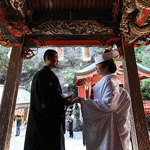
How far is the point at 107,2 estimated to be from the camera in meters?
2.73

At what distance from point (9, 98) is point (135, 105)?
8.66 feet

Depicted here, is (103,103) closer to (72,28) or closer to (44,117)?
(44,117)

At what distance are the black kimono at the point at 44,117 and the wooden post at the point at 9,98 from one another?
922 millimetres

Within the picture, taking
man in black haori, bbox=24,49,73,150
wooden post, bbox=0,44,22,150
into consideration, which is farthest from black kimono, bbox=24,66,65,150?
wooden post, bbox=0,44,22,150

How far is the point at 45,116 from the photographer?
59.9 inches

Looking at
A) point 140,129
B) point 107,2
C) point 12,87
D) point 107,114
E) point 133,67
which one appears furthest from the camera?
point 107,2

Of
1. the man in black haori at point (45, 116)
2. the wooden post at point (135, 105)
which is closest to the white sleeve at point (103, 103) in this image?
the man in black haori at point (45, 116)

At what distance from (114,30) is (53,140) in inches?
106

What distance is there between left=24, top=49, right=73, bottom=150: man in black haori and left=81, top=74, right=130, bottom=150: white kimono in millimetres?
394

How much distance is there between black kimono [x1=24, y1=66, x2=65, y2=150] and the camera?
57.7 inches

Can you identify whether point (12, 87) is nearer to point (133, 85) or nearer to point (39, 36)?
point (39, 36)

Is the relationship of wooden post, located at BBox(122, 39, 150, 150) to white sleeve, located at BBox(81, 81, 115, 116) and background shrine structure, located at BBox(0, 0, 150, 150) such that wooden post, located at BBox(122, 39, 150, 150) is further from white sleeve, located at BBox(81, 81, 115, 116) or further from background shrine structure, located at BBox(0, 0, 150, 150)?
white sleeve, located at BBox(81, 81, 115, 116)

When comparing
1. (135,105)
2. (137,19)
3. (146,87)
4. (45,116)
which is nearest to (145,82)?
(146,87)

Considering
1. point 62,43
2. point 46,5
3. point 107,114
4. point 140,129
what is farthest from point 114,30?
point 140,129
